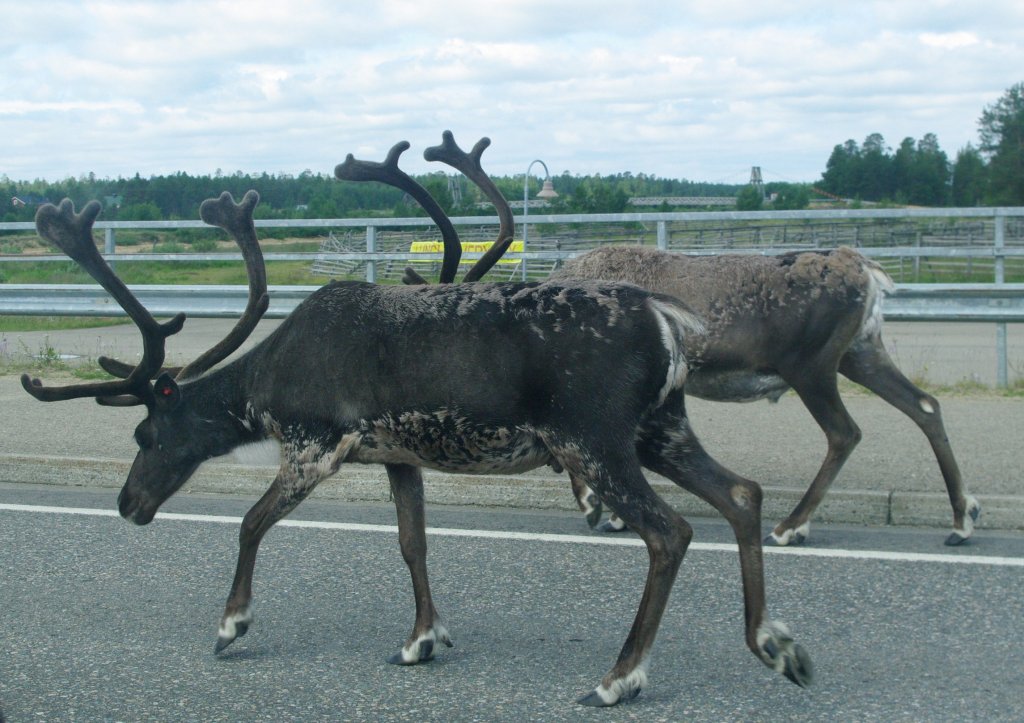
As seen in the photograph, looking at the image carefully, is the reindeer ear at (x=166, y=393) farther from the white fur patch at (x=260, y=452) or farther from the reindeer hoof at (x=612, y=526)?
the reindeer hoof at (x=612, y=526)

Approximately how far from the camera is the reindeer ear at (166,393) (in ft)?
17.5

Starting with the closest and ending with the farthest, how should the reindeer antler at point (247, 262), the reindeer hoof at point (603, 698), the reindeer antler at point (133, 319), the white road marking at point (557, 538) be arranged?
the reindeer hoof at point (603, 698) → the reindeer antler at point (133, 319) → the reindeer antler at point (247, 262) → the white road marking at point (557, 538)

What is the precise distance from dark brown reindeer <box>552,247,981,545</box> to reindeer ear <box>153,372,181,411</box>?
230 centimetres

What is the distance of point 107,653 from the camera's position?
4965mm

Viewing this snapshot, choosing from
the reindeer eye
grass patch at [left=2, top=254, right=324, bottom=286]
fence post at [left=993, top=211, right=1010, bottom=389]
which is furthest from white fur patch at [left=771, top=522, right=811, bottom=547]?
grass patch at [left=2, top=254, right=324, bottom=286]

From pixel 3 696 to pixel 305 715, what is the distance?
3.81ft

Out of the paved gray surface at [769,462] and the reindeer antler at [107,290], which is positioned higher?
the reindeer antler at [107,290]

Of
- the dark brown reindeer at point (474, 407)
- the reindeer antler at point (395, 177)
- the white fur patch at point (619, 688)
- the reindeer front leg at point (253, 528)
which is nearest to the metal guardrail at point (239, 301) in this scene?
the reindeer antler at point (395, 177)

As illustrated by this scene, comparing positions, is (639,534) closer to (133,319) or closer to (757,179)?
(133,319)

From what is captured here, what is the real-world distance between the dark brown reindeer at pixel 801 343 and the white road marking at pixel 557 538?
0.22m

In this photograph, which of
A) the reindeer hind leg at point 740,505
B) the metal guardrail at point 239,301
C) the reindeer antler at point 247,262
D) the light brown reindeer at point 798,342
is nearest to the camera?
the reindeer hind leg at point 740,505

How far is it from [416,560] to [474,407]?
800 millimetres

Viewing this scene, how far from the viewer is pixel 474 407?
4656 mm

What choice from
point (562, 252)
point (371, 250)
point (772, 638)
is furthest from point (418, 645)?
point (371, 250)
